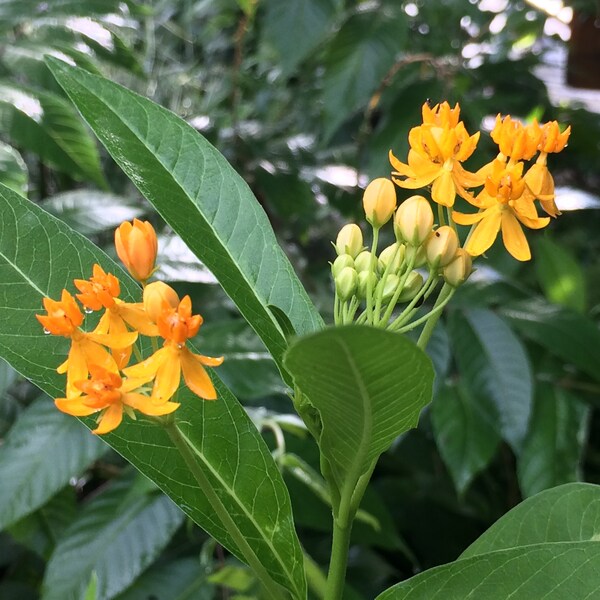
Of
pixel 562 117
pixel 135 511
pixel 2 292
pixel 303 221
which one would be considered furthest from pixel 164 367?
pixel 562 117

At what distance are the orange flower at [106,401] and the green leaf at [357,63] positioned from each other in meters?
0.90

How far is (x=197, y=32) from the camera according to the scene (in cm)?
228

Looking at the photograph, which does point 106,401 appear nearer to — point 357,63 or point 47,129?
point 47,129

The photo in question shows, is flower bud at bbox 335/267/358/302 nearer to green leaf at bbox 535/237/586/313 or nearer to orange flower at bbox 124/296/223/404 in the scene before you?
orange flower at bbox 124/296/223/404

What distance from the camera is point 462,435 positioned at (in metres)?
1.01

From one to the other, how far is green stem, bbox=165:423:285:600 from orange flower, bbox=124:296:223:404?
0.07ft

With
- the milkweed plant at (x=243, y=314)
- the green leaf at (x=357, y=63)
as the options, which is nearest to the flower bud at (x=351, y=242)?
the milkweed plant at (x=243, y=314)

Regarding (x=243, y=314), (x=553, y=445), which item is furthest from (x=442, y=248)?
(x=553, y=445)

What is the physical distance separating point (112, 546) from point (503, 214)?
62 centimetres

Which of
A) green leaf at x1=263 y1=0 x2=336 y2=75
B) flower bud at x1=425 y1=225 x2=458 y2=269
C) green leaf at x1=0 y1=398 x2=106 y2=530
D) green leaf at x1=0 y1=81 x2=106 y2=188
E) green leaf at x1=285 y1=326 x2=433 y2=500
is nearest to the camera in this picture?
green leaf at x1=285 y1=326 x2=433 y2=500

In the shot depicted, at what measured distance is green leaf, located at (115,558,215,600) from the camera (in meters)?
0.87

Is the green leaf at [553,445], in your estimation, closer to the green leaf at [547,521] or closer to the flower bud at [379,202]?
the green leaf at [547,521]

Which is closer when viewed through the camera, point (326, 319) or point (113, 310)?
point (113, 310)

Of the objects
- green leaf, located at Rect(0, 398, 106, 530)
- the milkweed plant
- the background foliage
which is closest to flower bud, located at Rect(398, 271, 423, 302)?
the milkweed plant
